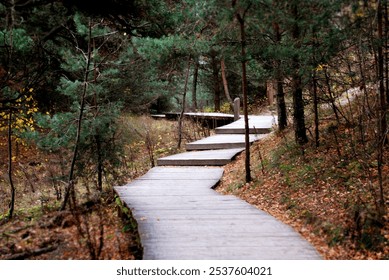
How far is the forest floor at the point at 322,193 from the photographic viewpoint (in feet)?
17.6

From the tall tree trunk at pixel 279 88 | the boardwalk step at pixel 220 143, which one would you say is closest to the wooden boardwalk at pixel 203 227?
the tall tree trunk at pixel 279 88

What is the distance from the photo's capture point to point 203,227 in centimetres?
578

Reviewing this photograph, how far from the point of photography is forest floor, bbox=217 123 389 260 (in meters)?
5.38

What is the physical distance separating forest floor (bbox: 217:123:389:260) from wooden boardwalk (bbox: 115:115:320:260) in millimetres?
589

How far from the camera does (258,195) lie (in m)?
8.48

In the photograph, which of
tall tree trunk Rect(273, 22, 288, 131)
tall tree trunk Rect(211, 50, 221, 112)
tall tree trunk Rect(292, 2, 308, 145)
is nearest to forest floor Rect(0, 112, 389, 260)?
tall tree trunk Rect(292, 2, 308, 145)

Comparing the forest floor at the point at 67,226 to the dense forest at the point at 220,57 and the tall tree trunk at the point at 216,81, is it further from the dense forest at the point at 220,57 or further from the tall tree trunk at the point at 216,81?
the tall tree trunk at the point at 216,81

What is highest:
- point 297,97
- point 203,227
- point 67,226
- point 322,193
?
point 297,97

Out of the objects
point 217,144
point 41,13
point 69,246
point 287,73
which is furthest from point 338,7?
point 217,144

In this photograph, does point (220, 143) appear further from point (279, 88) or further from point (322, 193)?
point (322, 193)

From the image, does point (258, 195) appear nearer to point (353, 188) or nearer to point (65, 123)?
point (353, 188)

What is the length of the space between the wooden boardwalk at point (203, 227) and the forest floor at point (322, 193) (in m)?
0.59

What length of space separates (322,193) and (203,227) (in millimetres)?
2844

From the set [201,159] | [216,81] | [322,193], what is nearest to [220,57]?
[201,159]
